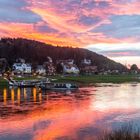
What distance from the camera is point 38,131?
Result: 115ft

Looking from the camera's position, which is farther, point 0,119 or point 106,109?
point 106,109

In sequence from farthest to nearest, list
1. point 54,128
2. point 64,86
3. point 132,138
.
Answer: point 64,86
point 54,128
point 132,138

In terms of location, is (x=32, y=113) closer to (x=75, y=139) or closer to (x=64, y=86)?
(x=75, y=139)

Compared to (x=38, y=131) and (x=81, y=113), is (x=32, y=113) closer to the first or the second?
(x=81, y=113)

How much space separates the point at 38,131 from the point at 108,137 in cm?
1198

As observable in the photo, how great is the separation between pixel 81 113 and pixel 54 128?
1241 centimetres

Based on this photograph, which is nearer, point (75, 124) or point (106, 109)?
point (75, 124)

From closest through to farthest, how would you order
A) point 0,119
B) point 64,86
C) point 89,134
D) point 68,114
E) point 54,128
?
point 89,134
point 54,128
point 0,119
point 68,114
point 64,86

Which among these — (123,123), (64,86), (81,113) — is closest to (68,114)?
(81,113)

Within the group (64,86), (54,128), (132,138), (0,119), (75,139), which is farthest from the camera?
(64,86)

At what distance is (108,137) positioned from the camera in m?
24.4

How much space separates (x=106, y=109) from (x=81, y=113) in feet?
16.6

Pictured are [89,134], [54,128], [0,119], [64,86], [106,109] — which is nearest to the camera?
[89,134]

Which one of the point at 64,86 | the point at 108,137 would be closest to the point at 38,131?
the point at 108,137
